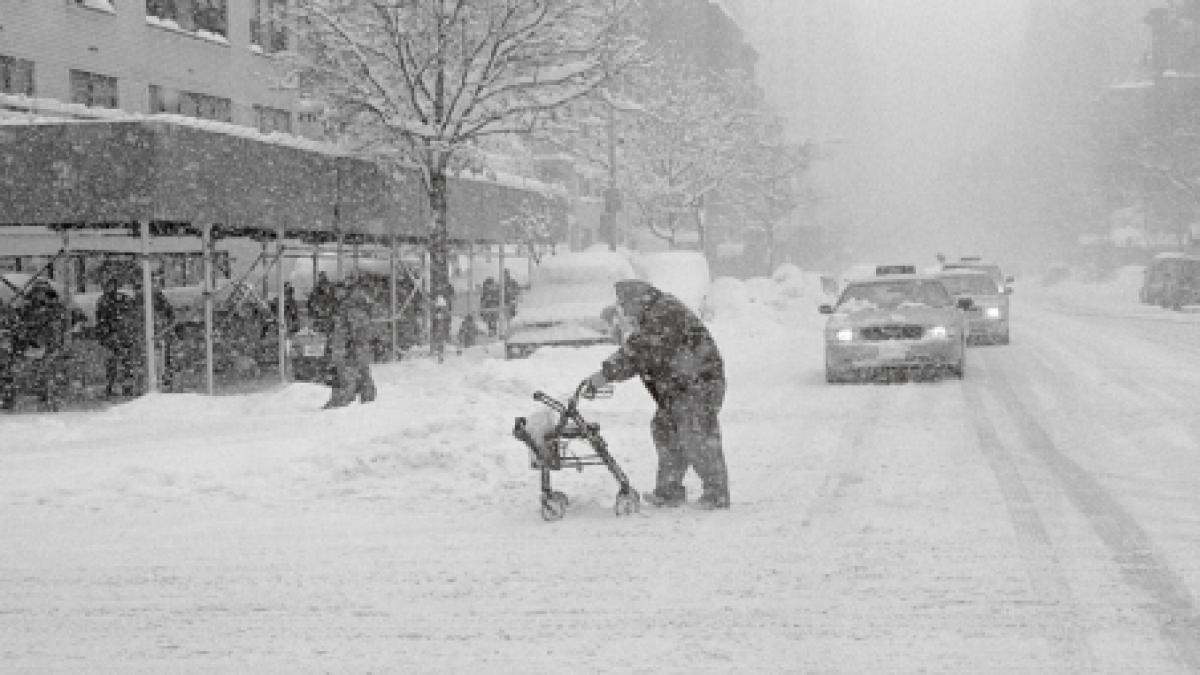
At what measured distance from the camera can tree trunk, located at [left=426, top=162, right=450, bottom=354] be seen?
21.7 metres

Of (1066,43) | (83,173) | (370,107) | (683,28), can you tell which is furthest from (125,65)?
(1066,43)

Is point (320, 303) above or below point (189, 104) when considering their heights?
below

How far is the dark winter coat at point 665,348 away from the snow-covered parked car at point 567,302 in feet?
31.8

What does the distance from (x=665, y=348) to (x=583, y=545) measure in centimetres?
151

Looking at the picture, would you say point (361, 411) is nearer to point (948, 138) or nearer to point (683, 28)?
point (683, 28)

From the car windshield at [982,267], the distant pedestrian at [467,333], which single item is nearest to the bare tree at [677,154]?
the car windshield at [982,267]

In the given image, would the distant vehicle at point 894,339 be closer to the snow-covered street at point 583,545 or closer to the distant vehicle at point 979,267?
the snow-covered street at point 583,545

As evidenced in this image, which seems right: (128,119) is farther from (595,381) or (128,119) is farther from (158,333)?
(595,381)

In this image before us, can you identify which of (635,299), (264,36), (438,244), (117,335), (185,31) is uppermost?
(264,36)

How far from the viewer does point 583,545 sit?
7469 millimetres

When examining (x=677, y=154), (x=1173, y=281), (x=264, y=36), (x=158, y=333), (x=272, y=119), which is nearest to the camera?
(x=158, y=333)

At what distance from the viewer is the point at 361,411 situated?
11.7 m

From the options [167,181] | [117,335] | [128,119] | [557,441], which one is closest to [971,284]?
[117,335]

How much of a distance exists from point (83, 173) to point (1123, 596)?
478 inches
